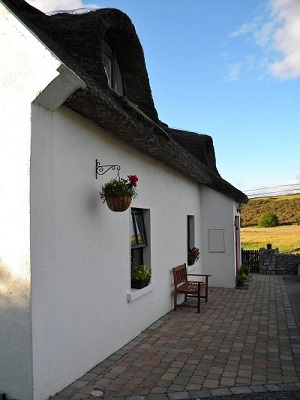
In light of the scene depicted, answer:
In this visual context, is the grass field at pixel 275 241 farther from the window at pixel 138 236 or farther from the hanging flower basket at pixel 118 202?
the hanging flower basket at pixel 118 202

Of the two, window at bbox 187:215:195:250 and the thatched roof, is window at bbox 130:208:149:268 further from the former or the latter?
window at bbox 187:215:195:250

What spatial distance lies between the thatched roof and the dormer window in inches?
4.8

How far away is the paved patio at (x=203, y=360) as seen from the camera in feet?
13.7

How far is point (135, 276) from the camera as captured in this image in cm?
626

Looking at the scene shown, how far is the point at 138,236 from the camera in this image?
6.93 meters

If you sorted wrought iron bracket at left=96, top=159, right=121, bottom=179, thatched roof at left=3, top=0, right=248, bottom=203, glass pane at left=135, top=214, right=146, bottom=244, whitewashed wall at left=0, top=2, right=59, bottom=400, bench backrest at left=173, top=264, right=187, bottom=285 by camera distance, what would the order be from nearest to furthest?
whitewashed wall at left=0, top=2, right=59, bottom=400 → thatched roof at left=3, top=0, right=248, bottom=203 → wrought iron bracket at left=96, top=159, right=121, bottom=179 → glass pane at left=135, top=214, right=146, bottom=244 → bench backrest at left=173, top=264, right=187, bottom=285

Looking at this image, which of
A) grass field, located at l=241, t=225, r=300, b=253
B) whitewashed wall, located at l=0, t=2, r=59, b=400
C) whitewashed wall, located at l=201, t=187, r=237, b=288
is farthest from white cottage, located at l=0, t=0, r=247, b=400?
grass field, located at l=241, t=225, r=300, b=253

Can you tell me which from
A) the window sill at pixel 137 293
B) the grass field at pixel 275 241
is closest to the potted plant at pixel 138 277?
the window sill at pixel 137 293

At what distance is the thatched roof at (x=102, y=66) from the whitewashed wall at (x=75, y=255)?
28 centimetres

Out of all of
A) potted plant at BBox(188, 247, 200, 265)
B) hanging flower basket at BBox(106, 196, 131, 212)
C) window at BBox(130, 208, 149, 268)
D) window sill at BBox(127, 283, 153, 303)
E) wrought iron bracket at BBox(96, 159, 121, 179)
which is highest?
wrought iron bracket at BBox(96, 159, 121, 179)

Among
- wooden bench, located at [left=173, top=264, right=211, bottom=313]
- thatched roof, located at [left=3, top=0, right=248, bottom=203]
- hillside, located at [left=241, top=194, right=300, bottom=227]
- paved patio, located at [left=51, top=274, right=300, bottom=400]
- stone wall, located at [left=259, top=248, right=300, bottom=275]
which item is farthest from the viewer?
hillside, located at [left=241, top=194, right=300, bottom=227]

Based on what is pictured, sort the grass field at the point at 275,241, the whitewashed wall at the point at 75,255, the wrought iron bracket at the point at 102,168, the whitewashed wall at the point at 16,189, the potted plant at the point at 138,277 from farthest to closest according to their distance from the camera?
the grass field at the point at 275,241 → the potted plant at the point at 138,277 → the wrought iron bracket at the point at 102,168 → the whitewashed wall at the point at 75,255 → the whitewashed wall at the point at 16,189

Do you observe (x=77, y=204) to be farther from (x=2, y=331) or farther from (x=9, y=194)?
(x=2, y=331)

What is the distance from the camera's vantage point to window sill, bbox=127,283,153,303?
589cm
